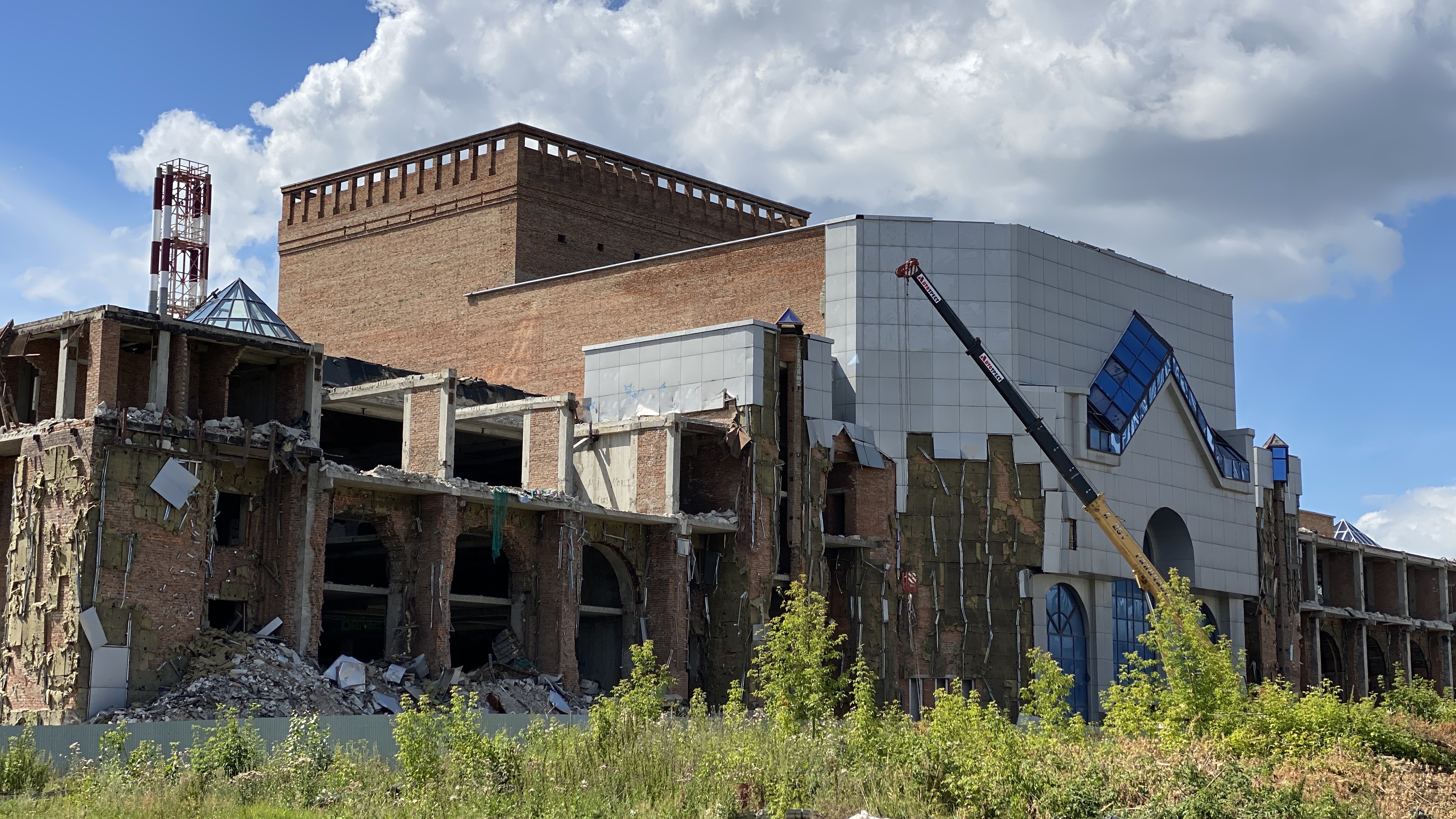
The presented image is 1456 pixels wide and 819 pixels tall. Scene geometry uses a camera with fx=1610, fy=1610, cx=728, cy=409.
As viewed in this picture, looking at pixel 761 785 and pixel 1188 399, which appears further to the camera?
pixel 1188 399

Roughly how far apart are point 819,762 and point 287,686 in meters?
13.5

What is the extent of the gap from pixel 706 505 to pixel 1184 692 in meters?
20.2

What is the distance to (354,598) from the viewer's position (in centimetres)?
3834

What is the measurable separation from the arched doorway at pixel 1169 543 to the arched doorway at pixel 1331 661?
50.5ft

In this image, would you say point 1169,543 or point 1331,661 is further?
point 1331,661

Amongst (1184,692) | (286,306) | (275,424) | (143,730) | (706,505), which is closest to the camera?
(1184,692)

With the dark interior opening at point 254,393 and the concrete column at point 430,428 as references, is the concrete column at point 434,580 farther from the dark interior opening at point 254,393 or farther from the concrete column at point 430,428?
the dark interior opening at point 254,393

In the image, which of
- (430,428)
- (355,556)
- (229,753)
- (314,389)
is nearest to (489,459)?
(355,556)

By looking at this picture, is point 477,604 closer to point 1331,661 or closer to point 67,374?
point 67,374

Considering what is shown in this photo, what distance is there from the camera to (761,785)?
18.2 m

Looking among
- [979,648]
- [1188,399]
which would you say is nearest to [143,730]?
[979,648]

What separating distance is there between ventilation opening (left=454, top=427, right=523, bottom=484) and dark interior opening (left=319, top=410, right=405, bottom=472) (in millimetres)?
1780

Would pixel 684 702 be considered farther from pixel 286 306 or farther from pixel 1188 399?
pixel 286 306

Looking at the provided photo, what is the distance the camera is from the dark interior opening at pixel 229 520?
31.2 meters
